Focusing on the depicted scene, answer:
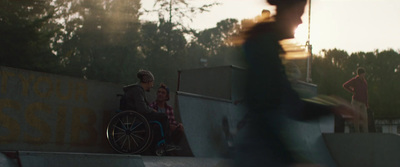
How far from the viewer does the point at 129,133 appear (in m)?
6.34

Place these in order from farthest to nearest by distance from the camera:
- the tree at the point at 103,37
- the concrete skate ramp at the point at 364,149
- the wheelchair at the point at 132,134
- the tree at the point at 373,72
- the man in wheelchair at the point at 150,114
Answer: the tree at the point at 373,72 < the tree at the point at 103,37 < the concrete skate ramp at the point at 364,149 < the man in wheelchair at the point at 150,114 < the wheelchair at the point at 132,134

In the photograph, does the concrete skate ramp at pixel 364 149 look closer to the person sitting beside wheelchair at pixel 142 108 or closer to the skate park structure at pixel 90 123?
the skate park structure at pixel 90 123

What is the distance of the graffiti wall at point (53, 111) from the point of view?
633 cm

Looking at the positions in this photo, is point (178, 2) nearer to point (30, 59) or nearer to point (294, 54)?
point (30, 59)

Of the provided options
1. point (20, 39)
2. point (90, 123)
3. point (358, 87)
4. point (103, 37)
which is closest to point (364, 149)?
point (358, 87)

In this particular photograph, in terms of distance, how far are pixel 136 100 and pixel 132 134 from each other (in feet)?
1.51

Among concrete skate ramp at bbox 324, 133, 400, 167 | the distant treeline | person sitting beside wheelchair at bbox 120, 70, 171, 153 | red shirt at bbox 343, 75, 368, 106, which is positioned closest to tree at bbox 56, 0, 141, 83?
the distant treeline

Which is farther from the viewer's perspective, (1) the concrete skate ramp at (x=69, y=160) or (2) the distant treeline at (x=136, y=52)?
(2) the distant treeline at (x=136, y=52)

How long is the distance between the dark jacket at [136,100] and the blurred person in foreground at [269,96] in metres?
4.77

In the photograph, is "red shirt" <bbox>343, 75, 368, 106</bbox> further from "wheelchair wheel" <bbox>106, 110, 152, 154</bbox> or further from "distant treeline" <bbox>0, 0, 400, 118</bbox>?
"distant treeline" <bbox>0, 0, 400, 118</bbox>

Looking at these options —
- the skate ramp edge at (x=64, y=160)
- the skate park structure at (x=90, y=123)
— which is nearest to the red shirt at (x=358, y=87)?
the skate park structure at (x=90, y=123)

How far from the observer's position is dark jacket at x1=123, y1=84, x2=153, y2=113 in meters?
6.46

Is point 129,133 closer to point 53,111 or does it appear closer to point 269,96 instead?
point 53,111

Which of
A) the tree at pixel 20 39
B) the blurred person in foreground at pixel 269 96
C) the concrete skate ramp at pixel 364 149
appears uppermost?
the tree at pixel 20 39
